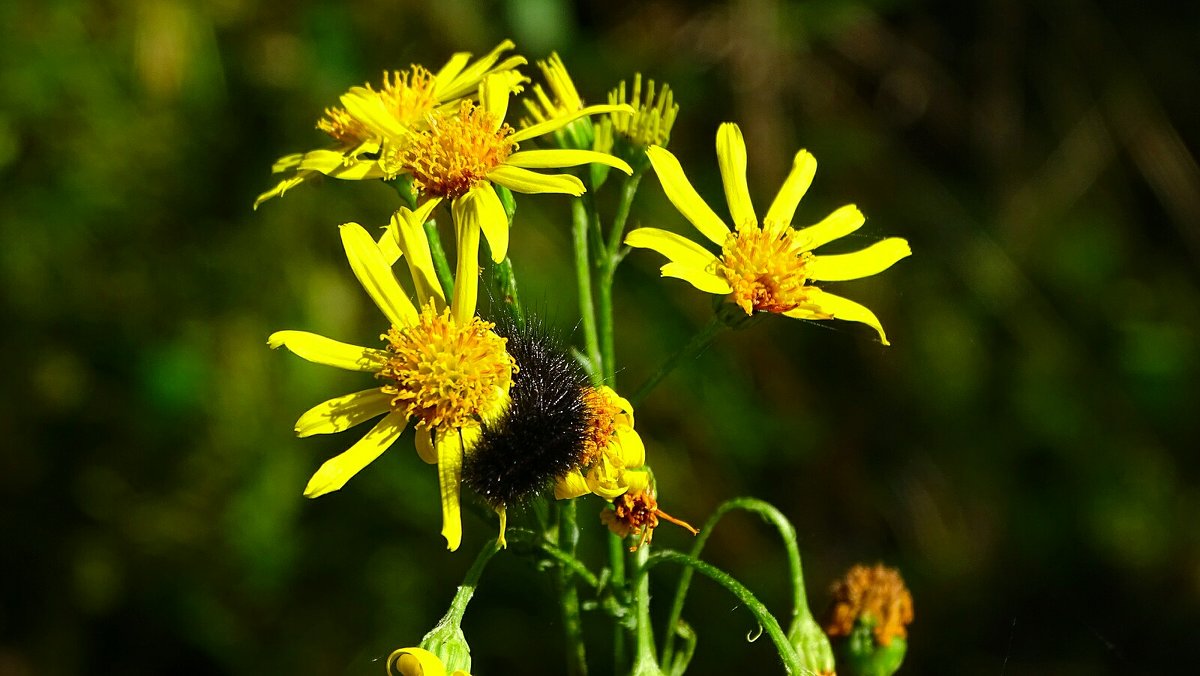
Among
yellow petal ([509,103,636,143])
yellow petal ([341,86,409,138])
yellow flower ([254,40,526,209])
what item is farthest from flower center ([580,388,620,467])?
yellow petal ([341,86,409,138])

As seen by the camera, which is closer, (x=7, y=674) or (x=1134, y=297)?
(x=7, y=674)

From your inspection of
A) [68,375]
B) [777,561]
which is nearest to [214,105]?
[68,375]

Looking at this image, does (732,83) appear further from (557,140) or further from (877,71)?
(557,140)

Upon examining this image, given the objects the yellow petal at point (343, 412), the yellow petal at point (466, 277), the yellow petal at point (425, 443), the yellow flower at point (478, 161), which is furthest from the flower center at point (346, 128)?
the yellow petal at point (425, 443)

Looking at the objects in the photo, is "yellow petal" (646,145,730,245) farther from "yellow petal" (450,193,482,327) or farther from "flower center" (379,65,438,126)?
"flower center" (379,65,438,126)

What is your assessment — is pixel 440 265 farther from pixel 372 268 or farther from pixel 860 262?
pixel 860 262
